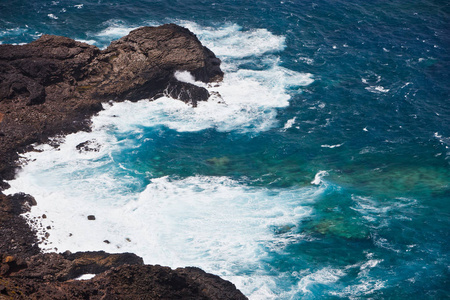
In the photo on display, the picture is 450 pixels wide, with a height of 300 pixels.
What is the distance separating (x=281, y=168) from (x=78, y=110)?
24.8m

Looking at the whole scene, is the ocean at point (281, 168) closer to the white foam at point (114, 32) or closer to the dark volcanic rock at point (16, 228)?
the white foam at point (114, 32)

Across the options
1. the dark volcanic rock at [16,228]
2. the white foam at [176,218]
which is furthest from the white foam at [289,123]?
the dark volcanic rock at [16,228]

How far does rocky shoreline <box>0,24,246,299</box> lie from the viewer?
30.1 meters

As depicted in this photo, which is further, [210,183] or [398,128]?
[398,128]

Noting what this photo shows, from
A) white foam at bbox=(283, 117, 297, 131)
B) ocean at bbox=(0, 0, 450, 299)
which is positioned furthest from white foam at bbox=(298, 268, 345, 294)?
white foam at bbox=(283, 117, 297, 131)

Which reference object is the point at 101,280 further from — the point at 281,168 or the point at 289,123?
the point at 289,123

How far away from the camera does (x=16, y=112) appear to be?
50969 mm

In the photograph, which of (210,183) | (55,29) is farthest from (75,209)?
(55,29)

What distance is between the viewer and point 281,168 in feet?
164

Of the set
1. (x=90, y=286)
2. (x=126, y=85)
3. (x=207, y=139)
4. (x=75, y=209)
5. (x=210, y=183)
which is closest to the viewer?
(x=90, y=286)

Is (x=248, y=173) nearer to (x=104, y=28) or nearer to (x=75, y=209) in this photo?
(x=75, y=209)

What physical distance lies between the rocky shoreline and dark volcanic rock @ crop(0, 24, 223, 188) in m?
0.11

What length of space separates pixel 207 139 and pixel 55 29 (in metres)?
37.4

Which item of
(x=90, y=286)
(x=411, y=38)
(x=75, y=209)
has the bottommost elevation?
(x=75, y=209)
